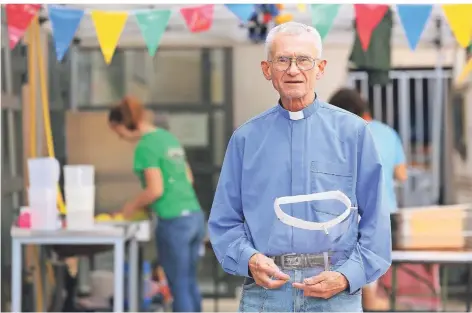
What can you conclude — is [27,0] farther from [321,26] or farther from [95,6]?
[321,26]

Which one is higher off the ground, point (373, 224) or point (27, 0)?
point (27, 0)

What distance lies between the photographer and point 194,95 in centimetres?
679

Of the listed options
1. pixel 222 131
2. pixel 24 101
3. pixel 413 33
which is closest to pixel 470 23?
pixel 413 33

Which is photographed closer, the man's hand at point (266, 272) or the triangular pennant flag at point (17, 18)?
the man's hand at point (266, 272)

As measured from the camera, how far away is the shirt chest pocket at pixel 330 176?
2.21m

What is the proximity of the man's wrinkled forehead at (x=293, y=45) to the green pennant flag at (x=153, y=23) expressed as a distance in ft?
6.52

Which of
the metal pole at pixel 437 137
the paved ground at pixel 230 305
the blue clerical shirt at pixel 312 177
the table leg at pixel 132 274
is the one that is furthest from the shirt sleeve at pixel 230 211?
the metal pole at pixel 437 137

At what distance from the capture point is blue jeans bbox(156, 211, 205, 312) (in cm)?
463

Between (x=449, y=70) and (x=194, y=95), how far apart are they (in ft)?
6.72

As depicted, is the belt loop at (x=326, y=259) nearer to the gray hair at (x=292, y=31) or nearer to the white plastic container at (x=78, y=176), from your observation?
the gray hair at (x=292, y=31)

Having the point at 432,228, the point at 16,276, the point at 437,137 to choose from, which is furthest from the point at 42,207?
the point at 437,137

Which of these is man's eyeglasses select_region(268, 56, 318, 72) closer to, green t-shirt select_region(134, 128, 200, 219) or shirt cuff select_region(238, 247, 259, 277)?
shirt cuff select_region(238, 247, 259, 277)

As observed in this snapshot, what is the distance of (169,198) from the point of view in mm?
4660

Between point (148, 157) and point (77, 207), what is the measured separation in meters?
0.44
